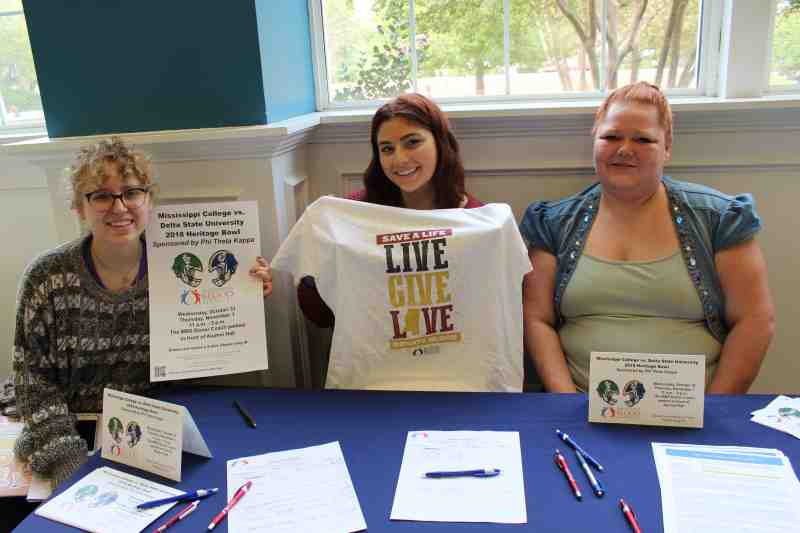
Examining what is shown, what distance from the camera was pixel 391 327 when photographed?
4.63ft

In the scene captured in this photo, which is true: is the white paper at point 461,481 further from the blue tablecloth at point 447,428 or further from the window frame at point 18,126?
the window frame at point 18,126

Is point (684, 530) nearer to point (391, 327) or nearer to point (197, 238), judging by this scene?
point (391, 327)

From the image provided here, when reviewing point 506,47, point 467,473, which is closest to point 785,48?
point 506,47

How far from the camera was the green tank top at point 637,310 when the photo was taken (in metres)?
1.49

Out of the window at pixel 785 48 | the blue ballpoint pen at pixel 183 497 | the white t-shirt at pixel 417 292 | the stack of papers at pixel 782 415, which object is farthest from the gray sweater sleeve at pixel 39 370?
the window at pixel 785 48

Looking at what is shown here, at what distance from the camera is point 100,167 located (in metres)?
1.38

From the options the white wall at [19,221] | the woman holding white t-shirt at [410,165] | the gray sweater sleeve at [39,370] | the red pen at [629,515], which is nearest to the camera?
the red pen at [629,515]

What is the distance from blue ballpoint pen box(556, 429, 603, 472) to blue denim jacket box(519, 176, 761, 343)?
1.76 ft

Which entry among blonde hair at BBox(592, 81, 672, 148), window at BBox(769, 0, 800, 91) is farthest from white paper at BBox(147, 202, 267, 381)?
window at BBox(769, 0, 800, 91)

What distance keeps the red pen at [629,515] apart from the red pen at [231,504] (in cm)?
60

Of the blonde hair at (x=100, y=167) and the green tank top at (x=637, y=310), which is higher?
the blonde hair at (x=100, y=167)

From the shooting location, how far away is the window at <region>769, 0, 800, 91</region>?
1775 mm

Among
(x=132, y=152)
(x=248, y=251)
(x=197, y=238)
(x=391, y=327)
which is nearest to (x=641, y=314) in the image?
(x=391, y=327)

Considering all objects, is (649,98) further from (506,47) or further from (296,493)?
(296,493)
